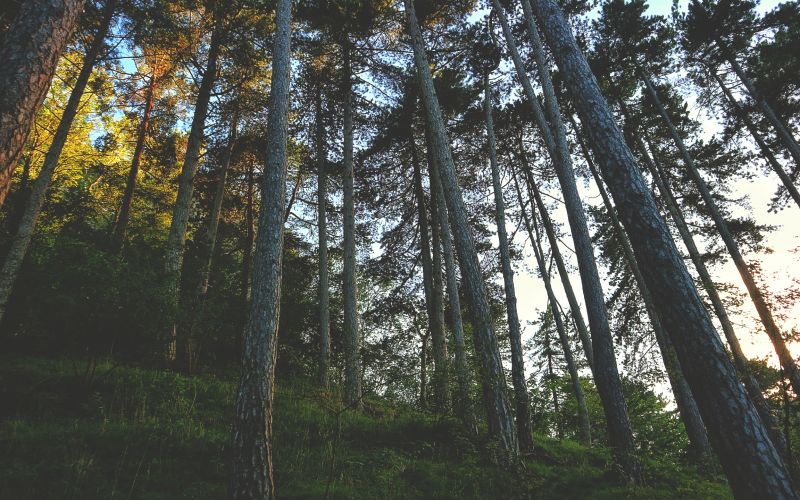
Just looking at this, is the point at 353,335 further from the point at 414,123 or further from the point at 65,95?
the point at 65,95

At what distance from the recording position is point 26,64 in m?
2.71

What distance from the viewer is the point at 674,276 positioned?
3.63 m

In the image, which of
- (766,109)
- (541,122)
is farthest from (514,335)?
(766,109)

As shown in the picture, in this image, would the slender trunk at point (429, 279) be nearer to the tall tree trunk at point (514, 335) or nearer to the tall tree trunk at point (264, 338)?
the tall tree trunk at point (514, 335)

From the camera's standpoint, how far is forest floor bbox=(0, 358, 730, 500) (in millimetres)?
4020

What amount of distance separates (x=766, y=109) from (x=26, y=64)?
18.4 metres

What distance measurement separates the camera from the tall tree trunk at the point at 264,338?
155 inches

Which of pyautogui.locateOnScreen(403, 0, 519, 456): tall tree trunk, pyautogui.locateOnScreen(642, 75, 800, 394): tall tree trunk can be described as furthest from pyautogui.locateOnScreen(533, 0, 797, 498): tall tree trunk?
pyautogui.locateOnScreen(642, 75, 800, 394): tall tree trunk

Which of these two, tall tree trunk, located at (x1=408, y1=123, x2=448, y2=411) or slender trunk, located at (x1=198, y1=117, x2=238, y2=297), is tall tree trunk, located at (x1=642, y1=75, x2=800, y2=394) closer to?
tall tree trunk, located at (x1=408, y1=123, x2=448, y2=411)

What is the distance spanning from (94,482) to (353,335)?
576cm

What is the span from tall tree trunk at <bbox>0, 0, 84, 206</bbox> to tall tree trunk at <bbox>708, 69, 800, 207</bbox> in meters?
18.7

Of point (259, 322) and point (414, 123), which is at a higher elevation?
point (414, 123)

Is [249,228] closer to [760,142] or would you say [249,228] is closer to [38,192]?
[38,192]

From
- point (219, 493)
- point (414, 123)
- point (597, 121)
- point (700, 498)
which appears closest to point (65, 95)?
point (414, 123)
